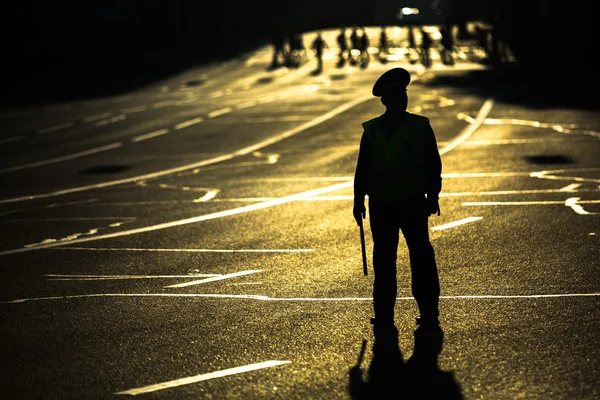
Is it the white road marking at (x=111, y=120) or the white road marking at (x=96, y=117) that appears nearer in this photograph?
the white road marking at (x=111, y=120)

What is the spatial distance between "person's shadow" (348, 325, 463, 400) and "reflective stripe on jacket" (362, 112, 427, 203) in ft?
3.42

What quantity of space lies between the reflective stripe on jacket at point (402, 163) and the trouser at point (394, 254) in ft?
0.29

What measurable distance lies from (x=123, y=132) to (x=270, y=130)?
3.69 meters

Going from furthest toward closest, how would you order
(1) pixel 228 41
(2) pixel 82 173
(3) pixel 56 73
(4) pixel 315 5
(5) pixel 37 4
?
(4) pixel 315 5
(1) pixel 228 41
(5) pixel 37 4
(3) pixel 56 73
(2) pixel 82 173

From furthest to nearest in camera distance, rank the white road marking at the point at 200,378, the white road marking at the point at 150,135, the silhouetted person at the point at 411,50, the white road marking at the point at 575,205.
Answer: the silhouetted person at the point at 411,50, the white road marking at the point at 150,135, the white road marking at the point at 575,205, the white road marking at the point at 200,378

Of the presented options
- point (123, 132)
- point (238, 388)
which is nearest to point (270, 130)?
point (123, 132)

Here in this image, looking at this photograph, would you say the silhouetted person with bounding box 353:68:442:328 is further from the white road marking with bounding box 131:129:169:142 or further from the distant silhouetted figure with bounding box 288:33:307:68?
the distant silhouetted figure with bounding box 288:33:307:68

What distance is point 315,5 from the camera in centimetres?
12381

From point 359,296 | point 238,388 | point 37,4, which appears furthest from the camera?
point 37,4

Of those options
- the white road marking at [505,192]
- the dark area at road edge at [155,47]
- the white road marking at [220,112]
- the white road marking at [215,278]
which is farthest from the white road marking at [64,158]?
the dark area at road edge at [155,47]

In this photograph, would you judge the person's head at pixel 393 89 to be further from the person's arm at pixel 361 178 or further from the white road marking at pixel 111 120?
the white road marking at pixel 111 120

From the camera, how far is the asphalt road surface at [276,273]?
7.20 metres

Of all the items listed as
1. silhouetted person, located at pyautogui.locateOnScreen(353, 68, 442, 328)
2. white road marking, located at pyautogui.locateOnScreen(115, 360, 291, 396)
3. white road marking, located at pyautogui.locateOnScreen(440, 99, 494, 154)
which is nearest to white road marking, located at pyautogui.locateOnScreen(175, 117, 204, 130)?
white road marking, located at pyautogui.locateOnScreen(440, 99, 494, 154)

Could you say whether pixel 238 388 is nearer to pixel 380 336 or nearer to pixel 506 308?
pixel 380 336
